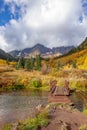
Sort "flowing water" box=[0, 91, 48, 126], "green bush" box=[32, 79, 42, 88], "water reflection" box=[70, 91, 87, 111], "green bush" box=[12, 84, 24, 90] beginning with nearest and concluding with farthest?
"flowing water" box=[0, 91, 48, 126]
"water reflection" box=[70, 91, 87, 111]
"green bush" box=[12, 84, 24, 90]
"green bush" box=[32, 79, 42, 88]

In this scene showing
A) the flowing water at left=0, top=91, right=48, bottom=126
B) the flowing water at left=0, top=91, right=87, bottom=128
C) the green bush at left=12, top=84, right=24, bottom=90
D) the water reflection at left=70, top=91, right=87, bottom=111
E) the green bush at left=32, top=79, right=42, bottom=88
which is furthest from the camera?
the green bush at left=32, top=79, right=42, bottom=88

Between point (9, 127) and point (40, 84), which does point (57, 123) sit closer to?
point (9, 127)

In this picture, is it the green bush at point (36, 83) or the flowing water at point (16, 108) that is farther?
the green bush at point (36, 83)

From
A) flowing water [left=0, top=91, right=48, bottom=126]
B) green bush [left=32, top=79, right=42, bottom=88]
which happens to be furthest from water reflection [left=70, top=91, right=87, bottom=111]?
green bush [left=32, top=79, right=42, bottom=88]

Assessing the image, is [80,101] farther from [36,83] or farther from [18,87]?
[18,87]

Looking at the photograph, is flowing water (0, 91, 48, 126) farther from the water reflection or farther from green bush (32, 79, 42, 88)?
green bush (32, 79, 42, 88)

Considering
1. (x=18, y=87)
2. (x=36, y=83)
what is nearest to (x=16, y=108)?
(x=18, y=87)

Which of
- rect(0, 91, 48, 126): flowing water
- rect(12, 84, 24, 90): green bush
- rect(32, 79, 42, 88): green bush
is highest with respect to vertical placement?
rect(32, 79, 42, 88): green bush

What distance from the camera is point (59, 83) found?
80.3 metres

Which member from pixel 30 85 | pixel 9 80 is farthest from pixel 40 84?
pixel 9 80

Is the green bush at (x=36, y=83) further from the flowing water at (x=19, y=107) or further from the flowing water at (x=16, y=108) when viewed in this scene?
the flowing water at (x=16, y=108)

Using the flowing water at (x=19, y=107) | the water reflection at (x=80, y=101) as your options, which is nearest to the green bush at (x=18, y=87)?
the water reflection at (x=80, y=101)

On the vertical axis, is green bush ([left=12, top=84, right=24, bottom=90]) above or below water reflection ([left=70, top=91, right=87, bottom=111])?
above

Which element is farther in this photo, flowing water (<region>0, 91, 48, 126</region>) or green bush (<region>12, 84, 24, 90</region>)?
green bush (<region>12, 84, 24, 90</region>)
